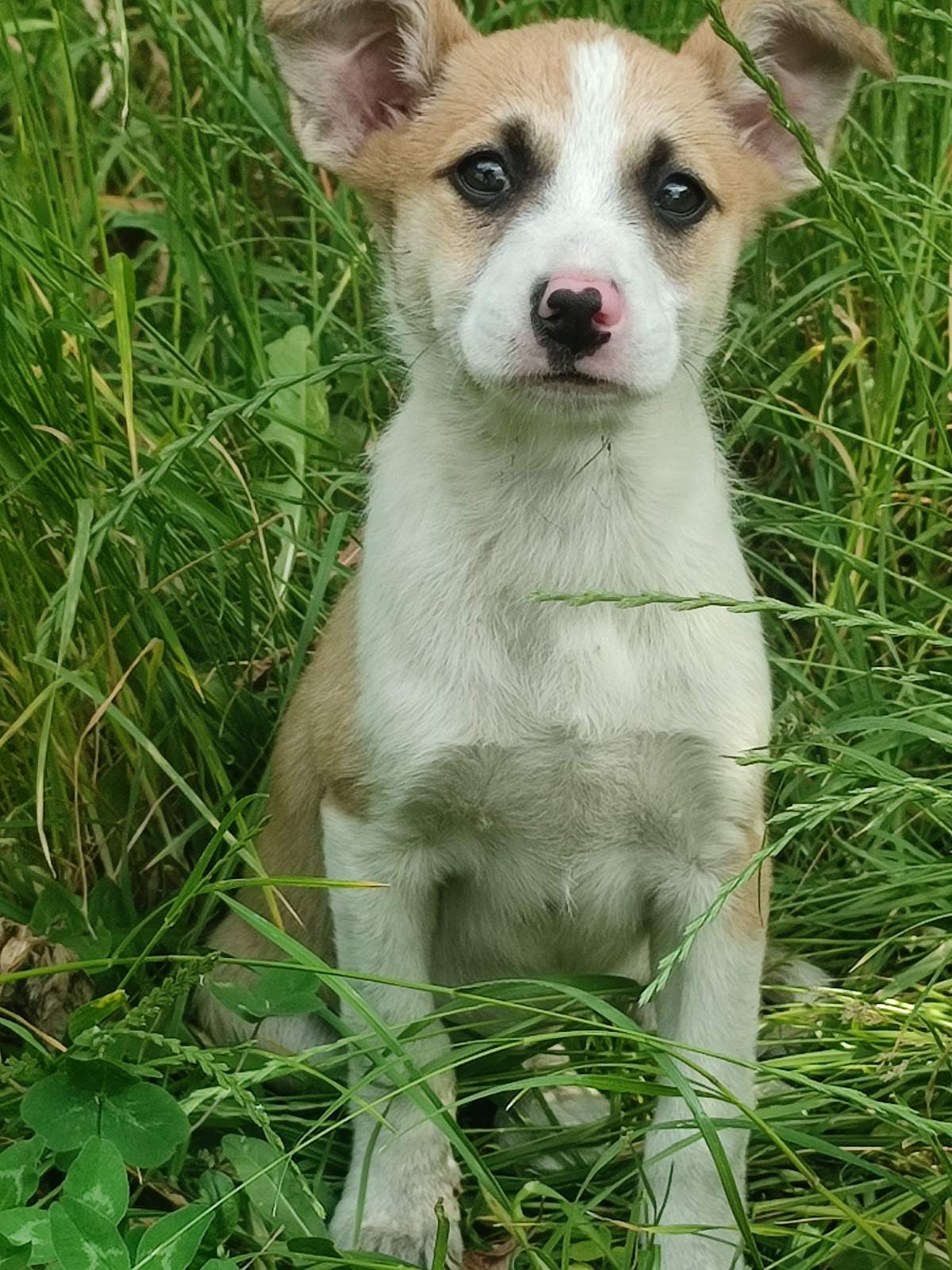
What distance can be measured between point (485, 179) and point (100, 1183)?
1.56 metres

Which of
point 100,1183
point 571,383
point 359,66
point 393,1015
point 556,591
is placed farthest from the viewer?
point 359,66

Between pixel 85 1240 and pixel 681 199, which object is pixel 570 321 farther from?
pixel 85 1240

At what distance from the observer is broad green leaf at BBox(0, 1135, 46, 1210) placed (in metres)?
2.66

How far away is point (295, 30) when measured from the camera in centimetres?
306

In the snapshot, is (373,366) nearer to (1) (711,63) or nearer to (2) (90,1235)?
(1) (711,63)

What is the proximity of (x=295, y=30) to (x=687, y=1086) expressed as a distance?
5.88 feet

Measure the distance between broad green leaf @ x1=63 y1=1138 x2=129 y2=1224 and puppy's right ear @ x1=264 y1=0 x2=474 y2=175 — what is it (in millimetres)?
1635

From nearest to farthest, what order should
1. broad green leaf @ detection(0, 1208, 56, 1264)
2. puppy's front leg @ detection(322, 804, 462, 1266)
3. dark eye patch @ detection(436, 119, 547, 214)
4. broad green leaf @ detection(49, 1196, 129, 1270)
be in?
broad green leaf @ detection(49, 1196, 129, 1270), broad green leaf @ detection(0, 1208, 56, 1264), dark eye patch @ detection(436, 119, 547, 214), puppy's front leg @ detection(322, 804, 462, 1266)

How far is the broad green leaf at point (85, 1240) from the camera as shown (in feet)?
7.85

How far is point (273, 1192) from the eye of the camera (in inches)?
112

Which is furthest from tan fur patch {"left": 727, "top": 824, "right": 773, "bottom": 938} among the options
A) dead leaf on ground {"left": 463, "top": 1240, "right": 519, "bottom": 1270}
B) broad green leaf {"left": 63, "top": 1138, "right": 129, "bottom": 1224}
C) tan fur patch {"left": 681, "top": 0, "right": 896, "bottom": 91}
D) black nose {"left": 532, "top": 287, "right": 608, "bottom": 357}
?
tan fur patch {"left": 681, "top": 0, "right": 896, "bottom": 91}

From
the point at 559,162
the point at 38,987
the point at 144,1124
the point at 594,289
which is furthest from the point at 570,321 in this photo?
the point at 38,987

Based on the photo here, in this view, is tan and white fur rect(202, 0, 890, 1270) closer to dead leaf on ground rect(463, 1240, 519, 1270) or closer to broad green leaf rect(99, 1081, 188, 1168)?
dead leaf on ground rect(463, 1240, 519, 1270)

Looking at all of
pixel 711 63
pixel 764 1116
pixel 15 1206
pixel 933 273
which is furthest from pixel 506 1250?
pixel 933 273
